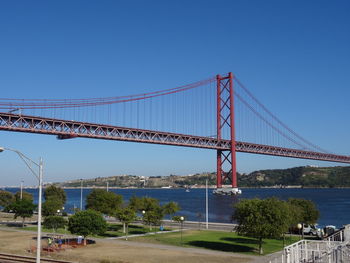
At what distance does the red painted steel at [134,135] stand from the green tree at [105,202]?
28747 millimetres

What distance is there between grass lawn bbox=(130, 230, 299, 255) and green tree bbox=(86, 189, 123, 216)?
1063 centimetres

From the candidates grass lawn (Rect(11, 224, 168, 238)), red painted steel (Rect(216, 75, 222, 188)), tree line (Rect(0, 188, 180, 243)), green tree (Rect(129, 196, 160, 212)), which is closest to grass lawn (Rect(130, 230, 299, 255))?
tree line (Rect(0, 188, 180, 243))

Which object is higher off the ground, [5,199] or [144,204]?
[144,204]

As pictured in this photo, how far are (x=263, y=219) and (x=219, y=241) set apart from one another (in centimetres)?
714

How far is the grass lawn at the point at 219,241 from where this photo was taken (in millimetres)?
32188

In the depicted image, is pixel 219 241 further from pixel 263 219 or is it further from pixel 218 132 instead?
pixel 218 132

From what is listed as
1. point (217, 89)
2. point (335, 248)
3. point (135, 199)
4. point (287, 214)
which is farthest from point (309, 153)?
point (335, 248)

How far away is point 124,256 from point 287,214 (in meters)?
12.6

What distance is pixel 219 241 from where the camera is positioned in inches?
1423

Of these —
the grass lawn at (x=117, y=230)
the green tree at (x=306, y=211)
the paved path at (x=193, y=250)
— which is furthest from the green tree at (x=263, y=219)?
the grass lawn at (x=117, y=230)

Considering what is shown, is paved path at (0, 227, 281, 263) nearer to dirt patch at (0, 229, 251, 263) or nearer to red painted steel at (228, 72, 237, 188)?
dirt patch at (0, 229, 251, 263)

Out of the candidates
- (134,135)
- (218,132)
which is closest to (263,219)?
(134,135)

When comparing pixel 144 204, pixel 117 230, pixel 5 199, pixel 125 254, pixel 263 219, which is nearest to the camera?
pixel 125 254

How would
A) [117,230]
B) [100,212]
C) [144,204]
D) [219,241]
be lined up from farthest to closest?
1. [144,204]
2. [100,212]
3. [117,230]
4. [219,241]
